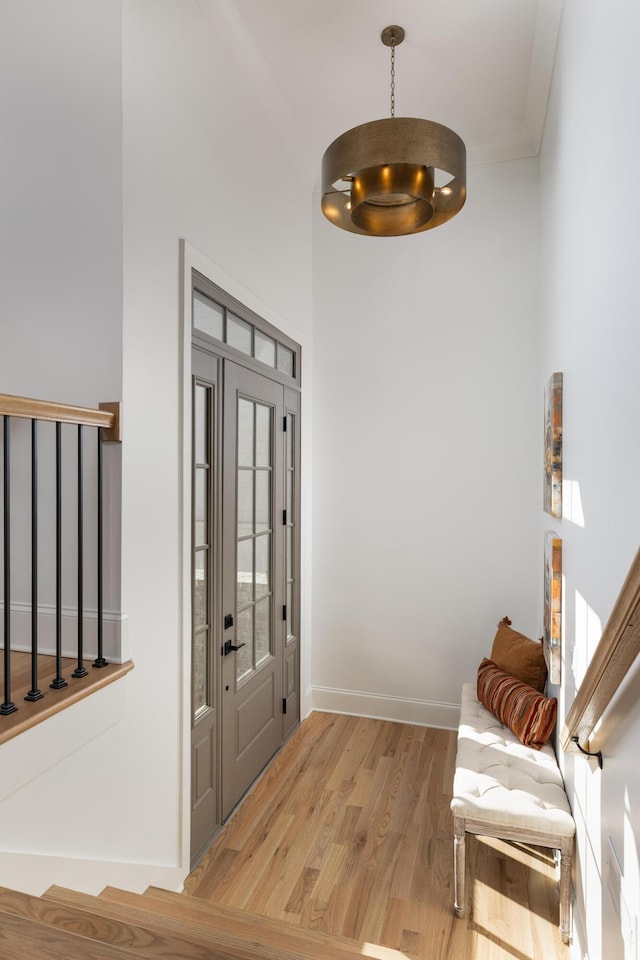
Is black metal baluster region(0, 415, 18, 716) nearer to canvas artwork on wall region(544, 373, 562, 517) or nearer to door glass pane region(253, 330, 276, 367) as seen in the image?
door glass pane region(253, 330, 276, 367)

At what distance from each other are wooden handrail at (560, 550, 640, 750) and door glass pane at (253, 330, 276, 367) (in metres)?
2.30

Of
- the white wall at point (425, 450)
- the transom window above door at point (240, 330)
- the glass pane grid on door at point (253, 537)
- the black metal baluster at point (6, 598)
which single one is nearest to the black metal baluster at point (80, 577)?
the black metal baluster at point (6, 598)

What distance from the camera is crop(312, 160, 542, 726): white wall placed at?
364 cm

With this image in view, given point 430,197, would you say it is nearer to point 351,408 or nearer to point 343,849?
point 351,408

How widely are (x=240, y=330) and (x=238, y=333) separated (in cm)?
3

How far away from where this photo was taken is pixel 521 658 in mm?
3033

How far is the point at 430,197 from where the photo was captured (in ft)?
6.99

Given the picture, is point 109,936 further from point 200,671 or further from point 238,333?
point 238,333

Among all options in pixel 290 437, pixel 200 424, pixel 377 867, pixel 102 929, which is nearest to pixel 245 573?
pixel 200 424

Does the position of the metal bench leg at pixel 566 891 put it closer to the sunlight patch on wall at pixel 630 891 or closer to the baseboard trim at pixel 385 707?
the sunlight patch on wall at pixel 630 891

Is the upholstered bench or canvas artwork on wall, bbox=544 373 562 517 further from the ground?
canvas artwork on wall, bbox=544 373 562 517

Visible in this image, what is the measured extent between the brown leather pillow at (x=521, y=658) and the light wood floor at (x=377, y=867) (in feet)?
2.28

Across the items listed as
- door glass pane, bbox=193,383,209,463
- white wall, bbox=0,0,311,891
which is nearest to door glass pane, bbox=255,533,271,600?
door glass pane, bbox=193,383,209,463

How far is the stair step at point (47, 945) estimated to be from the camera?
1072mm
